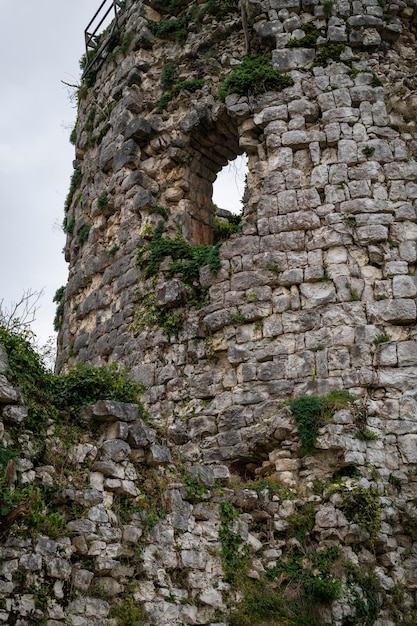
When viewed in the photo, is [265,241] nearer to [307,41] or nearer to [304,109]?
[304,109]

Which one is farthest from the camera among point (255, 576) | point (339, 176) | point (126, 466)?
point (339, 176)

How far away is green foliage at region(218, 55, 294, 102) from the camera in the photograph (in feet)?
39.8

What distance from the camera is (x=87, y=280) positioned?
13898 millimetres

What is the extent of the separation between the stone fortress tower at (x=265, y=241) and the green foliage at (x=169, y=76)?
22 mm

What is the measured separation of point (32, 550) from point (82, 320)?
23.9 feet

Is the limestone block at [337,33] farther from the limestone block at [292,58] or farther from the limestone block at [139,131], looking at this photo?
the limestone block at [139,131]

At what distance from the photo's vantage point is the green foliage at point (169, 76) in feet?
44.2

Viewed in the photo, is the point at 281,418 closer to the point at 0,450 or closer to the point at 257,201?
the point at 257,201

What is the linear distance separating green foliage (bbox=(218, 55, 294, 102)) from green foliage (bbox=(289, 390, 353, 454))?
14.7 ft

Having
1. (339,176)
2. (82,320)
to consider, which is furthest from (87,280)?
(339,176)

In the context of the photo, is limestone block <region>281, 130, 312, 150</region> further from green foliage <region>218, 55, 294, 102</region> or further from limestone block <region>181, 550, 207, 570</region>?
limestone block <region>181, 550, 207, 570</region>

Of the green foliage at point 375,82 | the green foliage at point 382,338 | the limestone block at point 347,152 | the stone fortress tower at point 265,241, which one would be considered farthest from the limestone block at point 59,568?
the green foliage at point 375,82

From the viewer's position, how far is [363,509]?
9.45 metres

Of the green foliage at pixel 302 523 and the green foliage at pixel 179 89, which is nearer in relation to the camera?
the green foliage at pixel 302 523
